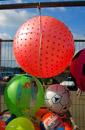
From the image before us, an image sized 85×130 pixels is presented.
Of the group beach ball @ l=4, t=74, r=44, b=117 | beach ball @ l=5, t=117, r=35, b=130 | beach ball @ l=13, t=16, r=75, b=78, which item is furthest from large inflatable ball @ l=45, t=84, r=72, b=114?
beach ball @ l=5, t=117, r=35, b=130

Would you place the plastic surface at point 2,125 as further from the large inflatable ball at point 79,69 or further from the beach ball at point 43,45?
the large inflatable ball at point 79,69

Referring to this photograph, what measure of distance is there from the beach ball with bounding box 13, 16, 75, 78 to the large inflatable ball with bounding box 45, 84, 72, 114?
1.59 feet

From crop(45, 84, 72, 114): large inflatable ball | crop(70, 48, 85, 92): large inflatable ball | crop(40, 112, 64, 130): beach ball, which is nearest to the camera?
crop(40, 112, 64, 130): beach ball

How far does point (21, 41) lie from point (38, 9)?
54 centimetres

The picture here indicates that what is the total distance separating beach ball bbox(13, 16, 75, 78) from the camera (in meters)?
2.10

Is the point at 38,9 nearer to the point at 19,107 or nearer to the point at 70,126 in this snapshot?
the point at 19,107

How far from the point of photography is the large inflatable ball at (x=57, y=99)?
2.61 metres

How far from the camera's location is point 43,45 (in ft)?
6.88

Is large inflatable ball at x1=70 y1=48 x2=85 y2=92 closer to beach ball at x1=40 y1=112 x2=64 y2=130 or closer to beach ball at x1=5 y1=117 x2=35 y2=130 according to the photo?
beach ball at x1=40 y1=112 x2=64 y2=130

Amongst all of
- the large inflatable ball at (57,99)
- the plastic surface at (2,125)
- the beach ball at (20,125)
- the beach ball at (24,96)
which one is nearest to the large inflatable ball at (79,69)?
the large inflatable ball at (57,99)

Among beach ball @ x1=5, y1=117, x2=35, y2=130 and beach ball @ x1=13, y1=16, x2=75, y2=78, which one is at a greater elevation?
beach ball @ x1=13, y1=16, x2=75, y2=78

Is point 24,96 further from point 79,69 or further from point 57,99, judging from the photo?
point 79,69

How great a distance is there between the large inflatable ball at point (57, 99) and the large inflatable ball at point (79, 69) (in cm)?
32

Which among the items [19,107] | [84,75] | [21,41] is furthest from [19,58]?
[84,75]
